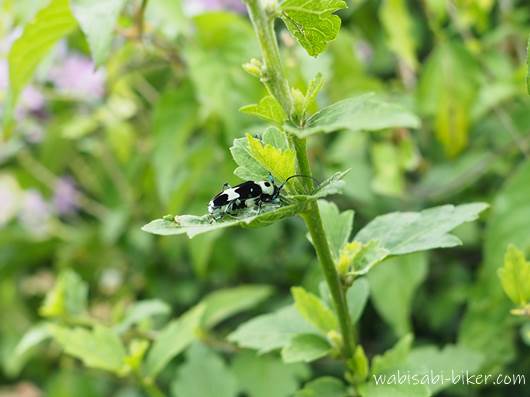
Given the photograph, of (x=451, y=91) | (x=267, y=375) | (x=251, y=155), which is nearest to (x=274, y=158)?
(x=251, y=155)

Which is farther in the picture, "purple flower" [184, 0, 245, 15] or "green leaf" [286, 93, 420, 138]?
"purple flower" [184, 0, 245, 15]

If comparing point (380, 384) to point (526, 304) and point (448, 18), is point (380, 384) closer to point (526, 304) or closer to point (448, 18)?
point (526, 304)

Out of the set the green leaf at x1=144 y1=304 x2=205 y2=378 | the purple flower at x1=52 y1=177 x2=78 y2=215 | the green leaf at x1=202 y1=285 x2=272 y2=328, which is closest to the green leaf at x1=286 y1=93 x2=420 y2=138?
the green leaf at x1=144 y1=304 x2=205 y2=378

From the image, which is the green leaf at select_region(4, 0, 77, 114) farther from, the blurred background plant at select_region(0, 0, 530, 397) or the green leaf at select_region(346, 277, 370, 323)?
the green leaf at select_region(346, 277, 370, 323)

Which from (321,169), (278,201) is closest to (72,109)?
(321,169)

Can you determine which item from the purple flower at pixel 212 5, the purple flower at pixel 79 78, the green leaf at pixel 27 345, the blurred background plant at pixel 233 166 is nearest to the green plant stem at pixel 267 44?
the blurred background plant at pixel 233 166

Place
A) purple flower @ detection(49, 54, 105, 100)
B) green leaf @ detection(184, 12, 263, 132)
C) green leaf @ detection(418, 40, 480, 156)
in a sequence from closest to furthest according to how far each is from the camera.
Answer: green leaf @ detection(184, 12, 263, 132)
green leaf @ detection(418, 40, 480, 156)
purple flower @ detection(49, 54, 105, 100)

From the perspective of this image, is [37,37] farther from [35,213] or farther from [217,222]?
[35,213]
